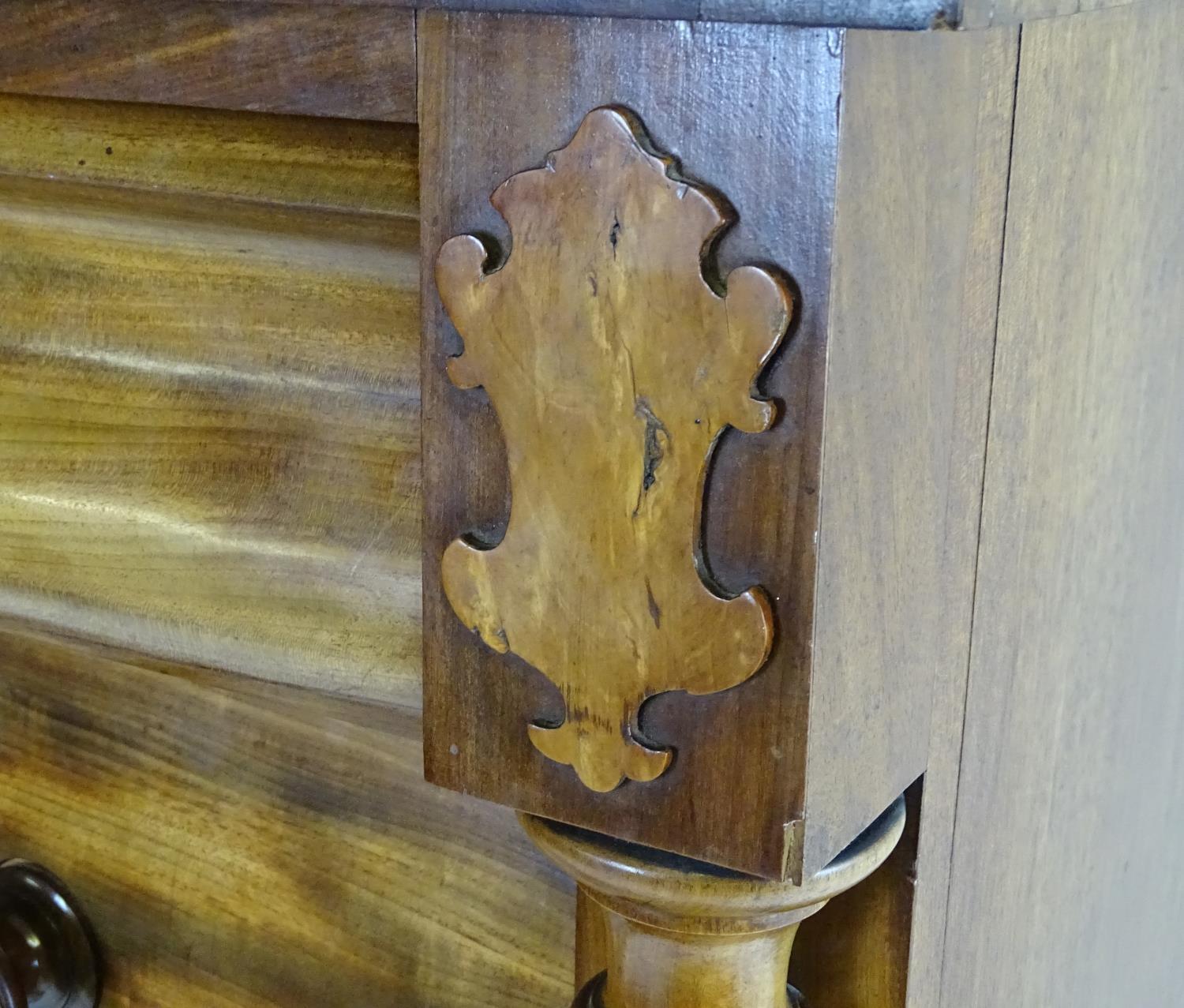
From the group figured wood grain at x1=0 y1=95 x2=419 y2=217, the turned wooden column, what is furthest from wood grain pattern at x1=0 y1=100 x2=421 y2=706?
the turned wooden column

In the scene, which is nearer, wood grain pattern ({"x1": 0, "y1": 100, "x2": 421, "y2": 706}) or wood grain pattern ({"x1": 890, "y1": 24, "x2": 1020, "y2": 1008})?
wood grain pattern ({"x1": 890, "y1": 24, "x2": 1020, "y2": 1008})

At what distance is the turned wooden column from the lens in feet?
1.35

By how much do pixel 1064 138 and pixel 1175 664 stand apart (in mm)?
346

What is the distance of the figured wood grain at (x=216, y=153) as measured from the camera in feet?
1.54

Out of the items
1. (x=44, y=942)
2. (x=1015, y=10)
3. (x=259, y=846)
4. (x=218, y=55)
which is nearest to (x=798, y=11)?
(x=1015, y=10)

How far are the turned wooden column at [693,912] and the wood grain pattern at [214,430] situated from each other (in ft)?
0.36

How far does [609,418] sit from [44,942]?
509 mm

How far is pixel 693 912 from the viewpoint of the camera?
418 millimetres

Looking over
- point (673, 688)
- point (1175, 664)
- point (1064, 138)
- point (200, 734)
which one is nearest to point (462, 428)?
point (673, 688)

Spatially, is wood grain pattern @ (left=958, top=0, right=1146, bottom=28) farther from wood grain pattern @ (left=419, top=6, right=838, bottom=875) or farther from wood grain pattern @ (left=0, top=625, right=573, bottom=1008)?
wood grain pattern @ (left=0, top=625, right=573, bottom=1008)

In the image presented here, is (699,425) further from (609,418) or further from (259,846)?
(259,846)

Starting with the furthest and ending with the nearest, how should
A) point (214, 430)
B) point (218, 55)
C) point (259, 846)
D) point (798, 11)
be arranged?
point (259, 846) < point (214, 430) < point (218, 55) < point (798, 11)

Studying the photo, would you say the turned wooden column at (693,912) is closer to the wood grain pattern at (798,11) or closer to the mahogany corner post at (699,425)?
the mahogany corner post at (699,425)

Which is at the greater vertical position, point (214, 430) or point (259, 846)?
point (214, 430)
